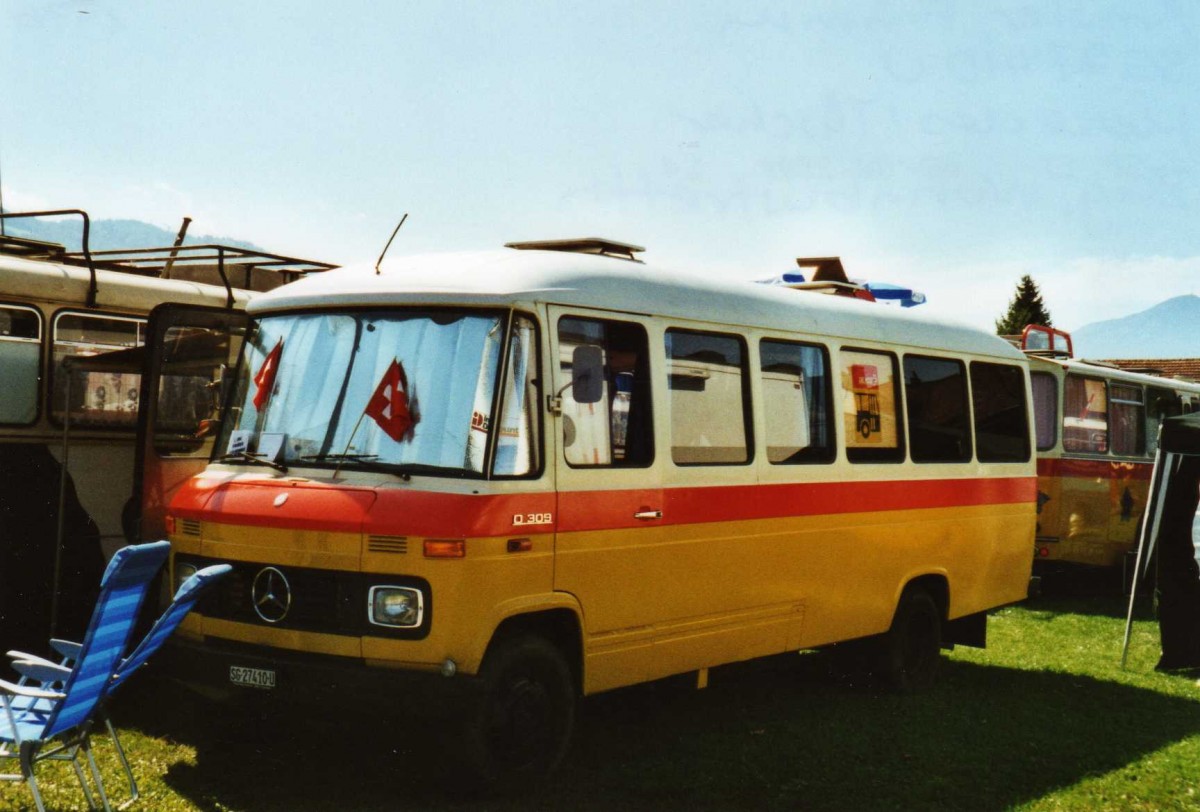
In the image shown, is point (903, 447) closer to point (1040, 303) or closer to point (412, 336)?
point (412, 336)

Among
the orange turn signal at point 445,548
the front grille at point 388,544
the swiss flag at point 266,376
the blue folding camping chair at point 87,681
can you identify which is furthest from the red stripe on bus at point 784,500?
Result: the blue folding camping chair at point 87,681

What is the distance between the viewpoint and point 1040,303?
74250mm

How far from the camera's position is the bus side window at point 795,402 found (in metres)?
8.76

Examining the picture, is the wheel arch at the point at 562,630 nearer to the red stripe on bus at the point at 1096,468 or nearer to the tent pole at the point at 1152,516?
the tent pole at the point at 1152,516

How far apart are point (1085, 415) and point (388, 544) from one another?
44.2 feet

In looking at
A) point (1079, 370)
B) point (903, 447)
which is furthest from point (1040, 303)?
point (903, 447)

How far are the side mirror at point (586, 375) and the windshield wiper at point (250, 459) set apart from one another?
1.62 meters

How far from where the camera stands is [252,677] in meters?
6.79

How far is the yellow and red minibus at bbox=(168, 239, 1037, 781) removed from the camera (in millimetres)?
6613

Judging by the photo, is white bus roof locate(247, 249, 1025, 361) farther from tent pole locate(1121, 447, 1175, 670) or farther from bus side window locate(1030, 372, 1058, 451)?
bus side window locate(1030, 372, 1058, 451)

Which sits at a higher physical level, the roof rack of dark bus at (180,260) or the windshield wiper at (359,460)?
the roof rack of dark bus at (180,260)

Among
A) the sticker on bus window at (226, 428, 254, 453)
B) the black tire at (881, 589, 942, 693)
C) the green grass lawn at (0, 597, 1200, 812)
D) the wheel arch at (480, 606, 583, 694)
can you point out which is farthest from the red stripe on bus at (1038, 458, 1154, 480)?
the sticker on bus window at (226, 428, 254, 453)

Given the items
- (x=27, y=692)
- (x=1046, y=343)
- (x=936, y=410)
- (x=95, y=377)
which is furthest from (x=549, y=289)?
(x=1046, y=343)

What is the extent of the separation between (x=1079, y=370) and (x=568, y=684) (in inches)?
488
